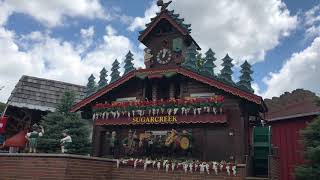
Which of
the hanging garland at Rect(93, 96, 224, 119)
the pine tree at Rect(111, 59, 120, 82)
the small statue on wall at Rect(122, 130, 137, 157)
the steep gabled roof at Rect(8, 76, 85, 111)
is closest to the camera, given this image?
the hanging garland at Rect(93, 96, 224, 119)

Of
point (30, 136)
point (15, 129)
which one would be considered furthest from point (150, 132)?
point (15, 129)

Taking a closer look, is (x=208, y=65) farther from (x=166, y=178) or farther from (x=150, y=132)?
(x=166, y=178)

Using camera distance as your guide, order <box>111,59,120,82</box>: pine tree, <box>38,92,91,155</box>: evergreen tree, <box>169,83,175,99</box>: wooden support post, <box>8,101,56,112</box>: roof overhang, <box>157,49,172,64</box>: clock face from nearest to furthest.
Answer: <box>169,83,175,99</box>: wooden support post, <box>157,49,172,64</box>: clock face, <box>38,92,91,155</box>: evergreen tree, <box>8,101,56,112</box>: roof overhang, <box>111,59,120,82</box>: pine tree

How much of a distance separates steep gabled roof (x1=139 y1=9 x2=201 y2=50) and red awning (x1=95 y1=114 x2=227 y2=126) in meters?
5.26

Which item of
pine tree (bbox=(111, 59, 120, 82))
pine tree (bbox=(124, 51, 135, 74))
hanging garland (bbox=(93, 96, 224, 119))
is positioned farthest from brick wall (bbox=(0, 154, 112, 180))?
pine tree (bbox=(111, 59, 120, 82))

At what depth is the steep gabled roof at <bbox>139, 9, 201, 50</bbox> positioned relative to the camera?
74.5 feet

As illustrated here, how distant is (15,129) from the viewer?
1127 inches

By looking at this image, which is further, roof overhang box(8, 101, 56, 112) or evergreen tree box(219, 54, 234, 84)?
evergreen tree box(219, 54, 234, 84)

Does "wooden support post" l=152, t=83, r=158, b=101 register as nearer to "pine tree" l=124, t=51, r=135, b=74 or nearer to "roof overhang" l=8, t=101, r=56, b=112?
"roof overhang" l=8, t=101, r=56, b=112

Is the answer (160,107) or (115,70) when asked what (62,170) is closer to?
(160,107)

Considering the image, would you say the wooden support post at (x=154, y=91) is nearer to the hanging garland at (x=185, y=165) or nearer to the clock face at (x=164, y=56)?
the clock face at (x=164, y=56)

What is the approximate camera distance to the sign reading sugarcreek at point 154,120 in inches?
798

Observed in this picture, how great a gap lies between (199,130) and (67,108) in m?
9.68

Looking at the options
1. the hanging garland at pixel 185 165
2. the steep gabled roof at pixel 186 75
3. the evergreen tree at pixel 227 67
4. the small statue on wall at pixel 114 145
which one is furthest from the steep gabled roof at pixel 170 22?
the evergreen tree at pixel 227 67
